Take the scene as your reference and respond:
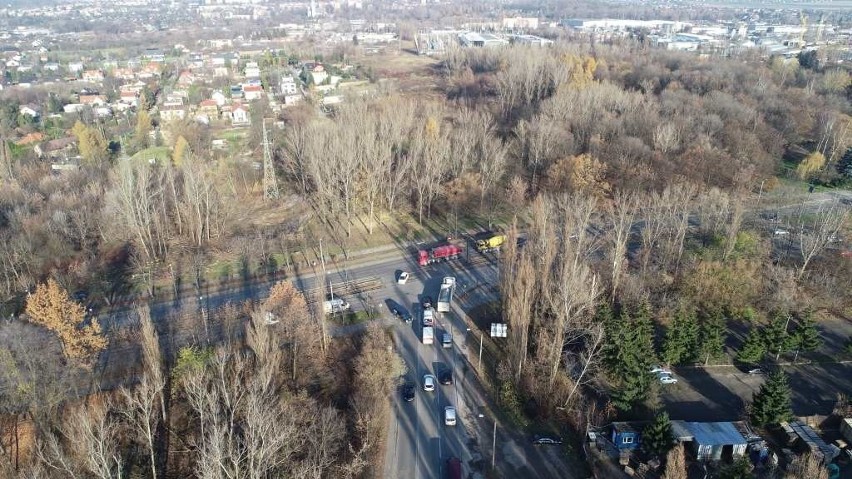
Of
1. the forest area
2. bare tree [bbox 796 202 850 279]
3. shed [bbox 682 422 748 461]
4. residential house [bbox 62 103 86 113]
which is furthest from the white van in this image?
residential house [bbox 62 103 86 113]

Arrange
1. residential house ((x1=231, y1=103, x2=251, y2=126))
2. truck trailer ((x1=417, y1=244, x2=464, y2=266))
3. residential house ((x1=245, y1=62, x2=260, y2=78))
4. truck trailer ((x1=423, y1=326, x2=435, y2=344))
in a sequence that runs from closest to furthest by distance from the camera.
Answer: truck trailer ((x1=423, y1=326, x2=435, y2=344))
truck trailer ((x1=417, y1=244, x2=464, y2=266))
residential house ((x1=231, y1=103, x2=251, y2=126))
residential house ((x1=245, y1=62, x2=260, y2=78))

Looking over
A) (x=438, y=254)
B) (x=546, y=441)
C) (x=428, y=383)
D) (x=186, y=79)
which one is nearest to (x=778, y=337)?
(x=546, y=441)

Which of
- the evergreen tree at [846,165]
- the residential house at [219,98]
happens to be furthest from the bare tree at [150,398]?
the residential house at [219,98]

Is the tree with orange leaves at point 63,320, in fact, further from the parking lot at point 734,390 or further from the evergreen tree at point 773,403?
the evergreen tree at point 773,403

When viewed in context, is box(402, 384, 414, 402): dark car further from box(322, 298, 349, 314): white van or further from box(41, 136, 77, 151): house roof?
box(41, 136, 77, 151): house roof

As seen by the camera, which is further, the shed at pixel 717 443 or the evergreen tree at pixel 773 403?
the evergreen tree at pixel 773 403

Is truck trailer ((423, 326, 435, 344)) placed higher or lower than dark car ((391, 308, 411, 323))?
higher

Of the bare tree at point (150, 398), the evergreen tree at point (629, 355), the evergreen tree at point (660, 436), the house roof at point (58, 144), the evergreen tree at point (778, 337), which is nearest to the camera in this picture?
the evergreen tree at point (660, 436)
